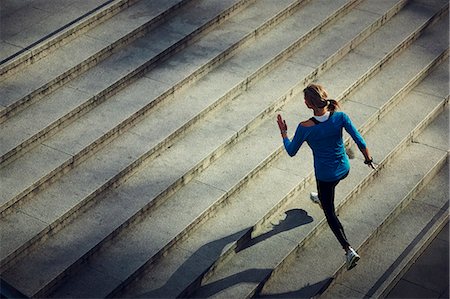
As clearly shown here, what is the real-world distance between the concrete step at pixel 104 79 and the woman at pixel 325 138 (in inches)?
100

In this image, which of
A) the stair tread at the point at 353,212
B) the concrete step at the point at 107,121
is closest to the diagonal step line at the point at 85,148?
the concrete step at the point at 107,121

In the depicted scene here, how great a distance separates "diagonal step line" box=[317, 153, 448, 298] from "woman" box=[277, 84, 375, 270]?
2.35 ft

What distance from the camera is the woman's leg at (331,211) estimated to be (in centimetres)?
905

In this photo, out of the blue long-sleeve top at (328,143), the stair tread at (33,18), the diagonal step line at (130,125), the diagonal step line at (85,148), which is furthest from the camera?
the stair tread at (33,18)

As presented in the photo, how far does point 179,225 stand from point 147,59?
248cm

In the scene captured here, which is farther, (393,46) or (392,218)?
(393,46)

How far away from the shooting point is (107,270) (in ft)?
29.0

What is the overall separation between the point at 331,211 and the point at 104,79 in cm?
305

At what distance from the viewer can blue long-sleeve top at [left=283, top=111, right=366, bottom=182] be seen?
28.6 feet

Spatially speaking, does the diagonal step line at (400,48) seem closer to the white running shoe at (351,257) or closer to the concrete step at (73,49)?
the concrete step at (73,49)

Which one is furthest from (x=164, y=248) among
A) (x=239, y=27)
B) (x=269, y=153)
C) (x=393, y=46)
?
(x=393, y=46)

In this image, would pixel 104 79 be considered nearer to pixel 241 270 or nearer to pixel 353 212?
pixel 241 270

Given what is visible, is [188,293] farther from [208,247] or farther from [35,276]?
[35,276]

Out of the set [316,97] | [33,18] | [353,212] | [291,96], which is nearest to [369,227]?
[353,212]
